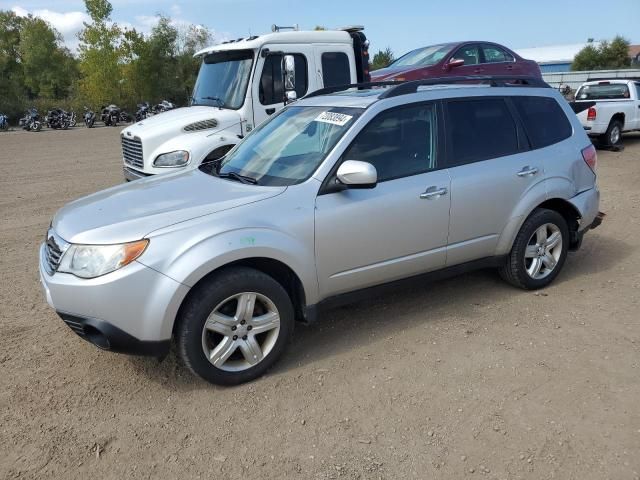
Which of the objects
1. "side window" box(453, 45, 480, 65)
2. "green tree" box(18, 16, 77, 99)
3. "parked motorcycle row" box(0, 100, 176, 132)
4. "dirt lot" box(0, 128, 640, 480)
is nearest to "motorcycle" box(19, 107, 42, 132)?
"parked motorcycle row" box(0, 100, 176, 132)

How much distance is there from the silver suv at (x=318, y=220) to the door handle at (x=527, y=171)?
0.02 meters

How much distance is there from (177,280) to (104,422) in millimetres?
926

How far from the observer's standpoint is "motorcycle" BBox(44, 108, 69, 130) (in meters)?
27.5

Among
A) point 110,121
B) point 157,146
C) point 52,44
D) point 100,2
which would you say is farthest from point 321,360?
point 52,44

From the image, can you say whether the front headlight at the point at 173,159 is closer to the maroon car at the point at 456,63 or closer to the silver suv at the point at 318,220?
the silver suv at the point at 318,220

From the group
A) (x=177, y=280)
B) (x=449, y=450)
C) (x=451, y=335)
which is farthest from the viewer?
(x=451, y=335)

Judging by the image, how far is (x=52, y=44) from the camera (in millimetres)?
46719

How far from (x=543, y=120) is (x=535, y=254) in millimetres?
1178

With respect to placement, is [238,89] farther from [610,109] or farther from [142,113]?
[142,113]

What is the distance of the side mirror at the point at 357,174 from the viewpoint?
337 cm

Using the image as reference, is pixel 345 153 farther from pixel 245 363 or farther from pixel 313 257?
pixel 245 363

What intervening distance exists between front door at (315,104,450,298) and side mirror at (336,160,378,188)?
172 millimetres

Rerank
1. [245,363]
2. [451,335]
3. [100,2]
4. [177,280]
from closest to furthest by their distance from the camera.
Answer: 1. [177,280]
2. [245,363]
3. [451,335]
4. [100,2]

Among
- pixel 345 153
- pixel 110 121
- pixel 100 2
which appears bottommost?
pixel 110 121
